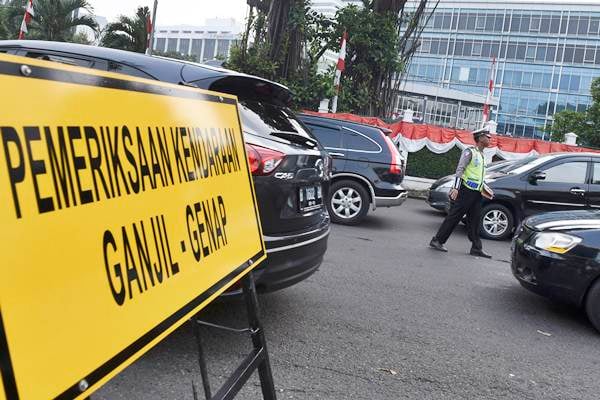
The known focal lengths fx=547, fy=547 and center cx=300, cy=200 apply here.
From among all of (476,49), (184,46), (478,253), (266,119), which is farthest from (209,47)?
(266,119)

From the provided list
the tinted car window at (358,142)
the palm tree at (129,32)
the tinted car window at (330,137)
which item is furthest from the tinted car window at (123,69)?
the palm tree at (129,32)

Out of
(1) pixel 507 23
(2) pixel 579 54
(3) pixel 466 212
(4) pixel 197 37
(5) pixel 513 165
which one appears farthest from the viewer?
(4) pixel 197 37

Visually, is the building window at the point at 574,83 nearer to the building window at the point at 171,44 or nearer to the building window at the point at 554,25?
the building window at the point at 554,25

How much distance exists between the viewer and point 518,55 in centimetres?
6938

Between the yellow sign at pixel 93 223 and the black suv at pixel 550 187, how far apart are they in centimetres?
804

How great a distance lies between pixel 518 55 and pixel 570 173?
2644 inches

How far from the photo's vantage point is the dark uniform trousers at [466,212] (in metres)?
7.27

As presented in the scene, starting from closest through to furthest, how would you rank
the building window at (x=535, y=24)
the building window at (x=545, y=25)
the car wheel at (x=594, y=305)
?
the car wheel at (x=594, y=305) < the building window at (x=545, y=25) < the building window at (x=535, y=24)

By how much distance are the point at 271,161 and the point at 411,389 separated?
5.20 feet

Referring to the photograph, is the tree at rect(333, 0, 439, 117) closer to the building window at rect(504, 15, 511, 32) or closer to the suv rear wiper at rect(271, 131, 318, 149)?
the suv rear wiper at rect(271, 131, 318, 149)

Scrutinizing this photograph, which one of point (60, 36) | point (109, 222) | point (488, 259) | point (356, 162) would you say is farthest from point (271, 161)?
point (60, 36)

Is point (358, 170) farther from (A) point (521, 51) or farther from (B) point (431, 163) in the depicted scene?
(A) point (521, 51)

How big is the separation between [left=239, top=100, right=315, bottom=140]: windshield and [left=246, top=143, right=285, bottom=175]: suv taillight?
0.49 ft

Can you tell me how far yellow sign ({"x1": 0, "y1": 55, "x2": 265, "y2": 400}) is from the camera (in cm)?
110
